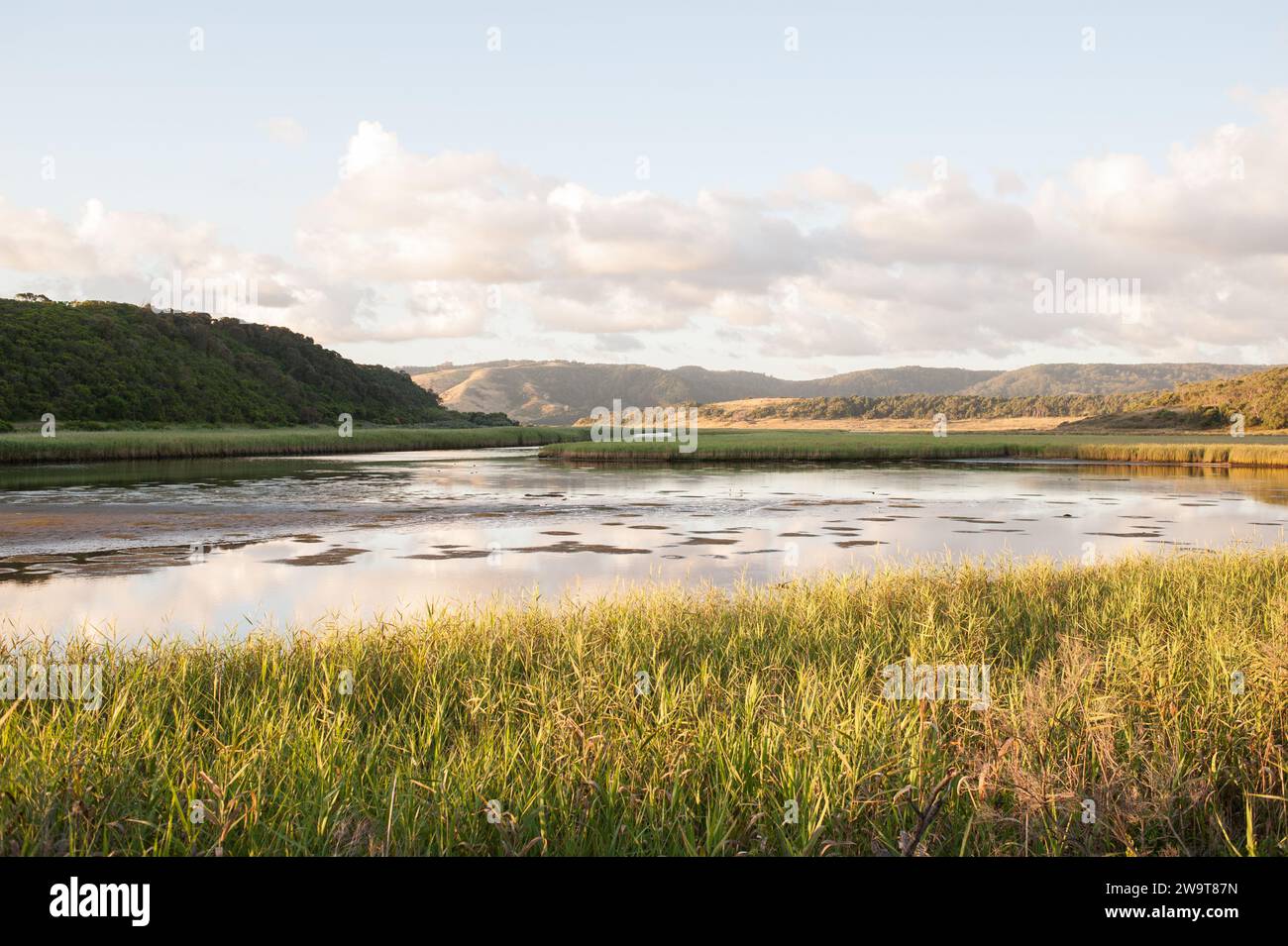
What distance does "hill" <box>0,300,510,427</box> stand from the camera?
282 feet

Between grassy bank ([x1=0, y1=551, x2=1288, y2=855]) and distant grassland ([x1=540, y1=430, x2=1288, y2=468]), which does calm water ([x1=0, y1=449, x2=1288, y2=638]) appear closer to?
grassy bank ([x1=0, y1=551, x2=1288, y2=855])

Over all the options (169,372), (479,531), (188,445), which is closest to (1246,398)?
(188,445)

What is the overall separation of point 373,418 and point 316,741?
126 metres

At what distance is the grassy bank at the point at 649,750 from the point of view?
4.59 metres

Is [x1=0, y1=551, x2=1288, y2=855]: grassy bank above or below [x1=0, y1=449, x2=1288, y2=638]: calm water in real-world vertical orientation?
above

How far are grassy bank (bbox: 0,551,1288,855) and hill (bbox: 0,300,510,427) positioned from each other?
85.3 m

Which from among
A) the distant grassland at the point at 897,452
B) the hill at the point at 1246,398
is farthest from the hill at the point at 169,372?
the hill at the point at 1246,398

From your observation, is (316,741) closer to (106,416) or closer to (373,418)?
(106,416)

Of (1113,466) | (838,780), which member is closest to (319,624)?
(838,780)

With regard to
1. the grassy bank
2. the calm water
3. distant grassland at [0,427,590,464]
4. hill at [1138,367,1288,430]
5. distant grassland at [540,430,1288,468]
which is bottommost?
the calm water

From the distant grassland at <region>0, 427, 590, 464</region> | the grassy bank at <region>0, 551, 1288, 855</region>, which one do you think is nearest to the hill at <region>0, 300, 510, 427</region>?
the distant grassland at <region>0, 427, 590, 464</region>

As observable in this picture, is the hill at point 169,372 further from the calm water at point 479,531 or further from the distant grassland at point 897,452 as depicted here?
the distant grassland at point 897,452
